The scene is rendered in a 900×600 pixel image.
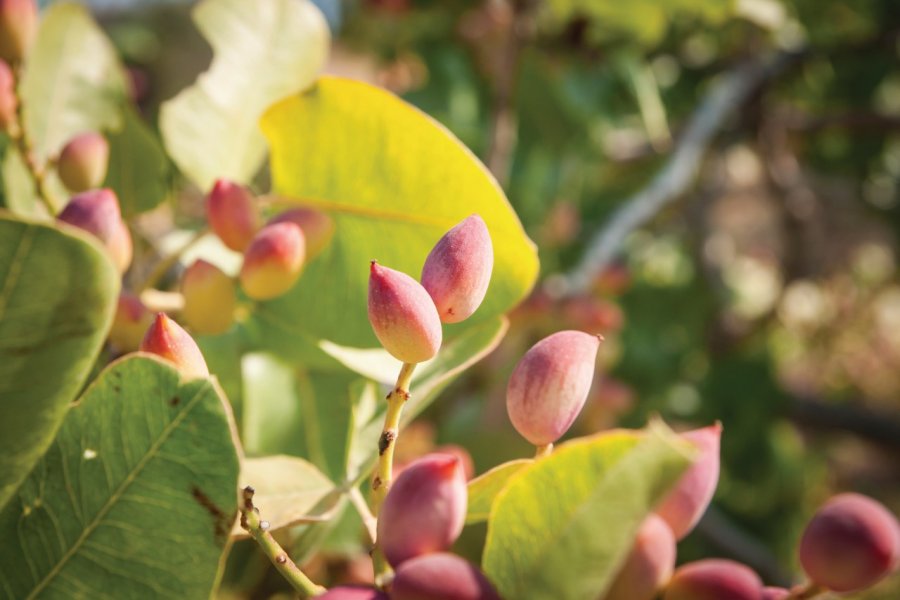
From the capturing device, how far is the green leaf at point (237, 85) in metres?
0.56

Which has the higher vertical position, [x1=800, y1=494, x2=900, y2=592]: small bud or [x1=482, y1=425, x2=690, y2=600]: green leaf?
[x1=482, y1=425, x2=690, y2=600]: green leaf

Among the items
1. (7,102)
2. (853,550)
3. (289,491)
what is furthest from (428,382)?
(7,102)

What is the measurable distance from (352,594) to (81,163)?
342 millimetres

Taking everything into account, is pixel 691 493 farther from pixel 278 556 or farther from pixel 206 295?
pixel 206 295

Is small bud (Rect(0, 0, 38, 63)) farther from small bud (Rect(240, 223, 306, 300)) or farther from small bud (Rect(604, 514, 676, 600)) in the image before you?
small bud (Rect(604, 514, 676, 600))

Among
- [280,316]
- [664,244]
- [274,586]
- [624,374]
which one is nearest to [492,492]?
[280,316]

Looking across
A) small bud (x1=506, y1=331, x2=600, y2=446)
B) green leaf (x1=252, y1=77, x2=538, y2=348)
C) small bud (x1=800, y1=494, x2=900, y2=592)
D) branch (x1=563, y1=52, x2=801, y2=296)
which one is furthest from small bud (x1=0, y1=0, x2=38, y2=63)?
branch (x1=563, y1=52, x2=801, y2=296)

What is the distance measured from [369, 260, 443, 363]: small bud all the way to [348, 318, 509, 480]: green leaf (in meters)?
0.04

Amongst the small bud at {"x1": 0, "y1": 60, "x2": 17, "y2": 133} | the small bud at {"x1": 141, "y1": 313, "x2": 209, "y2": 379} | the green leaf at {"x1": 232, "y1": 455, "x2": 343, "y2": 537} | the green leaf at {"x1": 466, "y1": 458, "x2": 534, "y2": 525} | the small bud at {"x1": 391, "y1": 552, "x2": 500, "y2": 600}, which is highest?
the small bud at {"x1": 0, "y1": 60, "x2": 17, "y2": 133}

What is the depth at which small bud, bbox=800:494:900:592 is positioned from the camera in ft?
1.05

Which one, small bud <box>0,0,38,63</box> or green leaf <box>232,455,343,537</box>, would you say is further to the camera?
small bud <box>0,0,38,63</box>

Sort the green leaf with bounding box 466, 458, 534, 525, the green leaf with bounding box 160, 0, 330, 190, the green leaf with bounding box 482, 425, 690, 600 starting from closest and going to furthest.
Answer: the green leaf with bounding box 482, 425, 690, 600 → the green leaf with bounding box 466, 458, 534, 525 → the green leaf with bounding box 160, 0, 330, 190

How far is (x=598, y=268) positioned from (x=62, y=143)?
740 millimetres

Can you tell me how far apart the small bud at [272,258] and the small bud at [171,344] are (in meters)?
0.12
